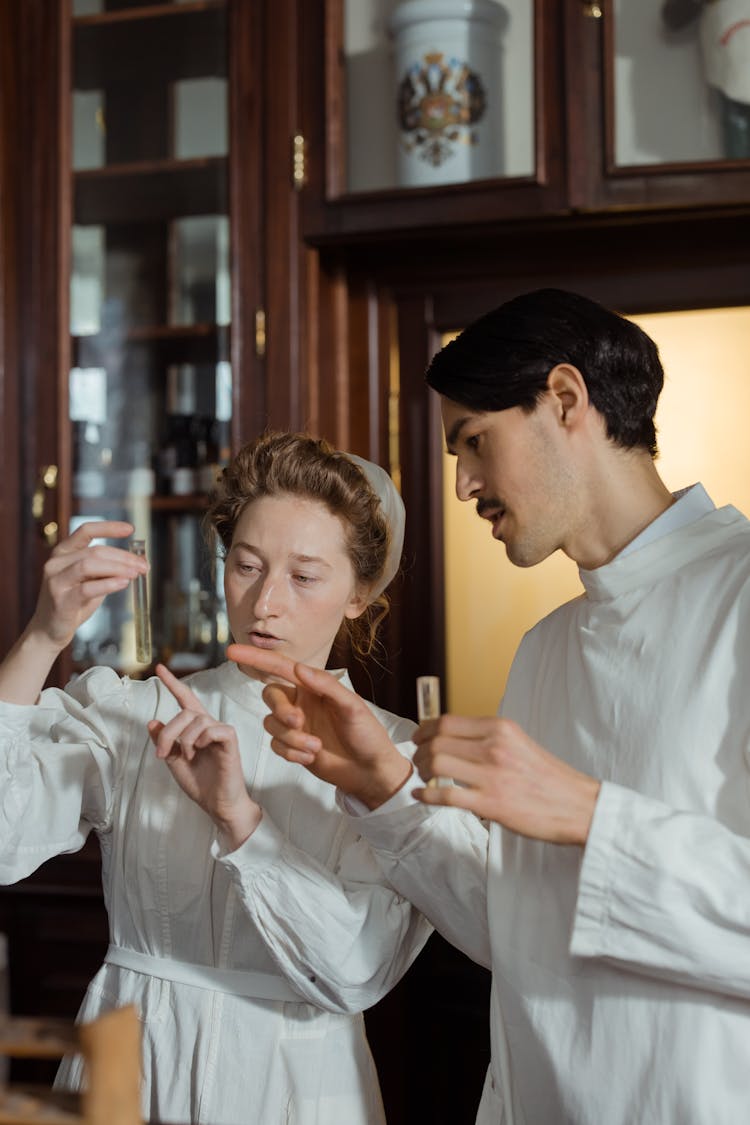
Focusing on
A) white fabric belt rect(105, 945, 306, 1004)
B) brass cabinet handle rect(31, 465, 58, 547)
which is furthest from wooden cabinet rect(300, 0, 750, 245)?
white fabric belt rect(105, 945, 306, 1004)

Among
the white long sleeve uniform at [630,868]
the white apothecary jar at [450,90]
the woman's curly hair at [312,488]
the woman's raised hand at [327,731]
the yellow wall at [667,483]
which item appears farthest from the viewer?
the yellow wall at [667,483]

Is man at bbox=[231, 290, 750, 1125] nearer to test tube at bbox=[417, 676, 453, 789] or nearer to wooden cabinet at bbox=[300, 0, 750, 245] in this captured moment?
test tube at bbox=[417, 676, 453, 789]

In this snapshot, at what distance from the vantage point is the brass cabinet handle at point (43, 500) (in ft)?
7.71

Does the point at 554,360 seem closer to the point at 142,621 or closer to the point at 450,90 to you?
the point at 142,621

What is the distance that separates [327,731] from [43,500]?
119 cm

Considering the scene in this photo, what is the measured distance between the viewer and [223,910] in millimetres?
1502

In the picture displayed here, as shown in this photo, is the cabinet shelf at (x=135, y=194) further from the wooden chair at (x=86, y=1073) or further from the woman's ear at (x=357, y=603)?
the wooden chair at (x=86, y=1073)

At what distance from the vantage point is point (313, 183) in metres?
2.22

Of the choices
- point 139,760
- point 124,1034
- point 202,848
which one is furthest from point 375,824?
point 124,1034

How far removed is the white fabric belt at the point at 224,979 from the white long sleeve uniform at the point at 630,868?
0.21 m

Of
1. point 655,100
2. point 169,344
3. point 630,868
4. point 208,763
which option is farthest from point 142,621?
point 655,100

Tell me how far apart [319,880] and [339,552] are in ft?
1.44

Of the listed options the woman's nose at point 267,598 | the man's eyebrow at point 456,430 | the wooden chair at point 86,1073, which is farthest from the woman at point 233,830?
the wooden chair at point 86,1073

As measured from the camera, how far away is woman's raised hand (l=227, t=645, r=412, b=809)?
50.3 inches
